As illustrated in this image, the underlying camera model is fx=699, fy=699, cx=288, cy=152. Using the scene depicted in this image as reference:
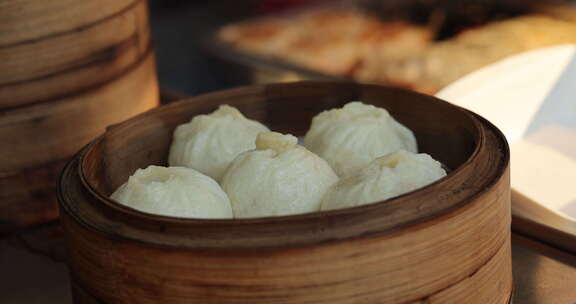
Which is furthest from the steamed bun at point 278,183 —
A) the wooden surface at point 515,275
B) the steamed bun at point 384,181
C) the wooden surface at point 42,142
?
the wooden surface at point 42,142

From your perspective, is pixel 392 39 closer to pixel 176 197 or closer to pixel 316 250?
pixel 176 197

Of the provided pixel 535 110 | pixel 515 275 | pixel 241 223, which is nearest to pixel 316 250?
pixel 241 223

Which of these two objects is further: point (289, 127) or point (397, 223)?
point (289, 127)

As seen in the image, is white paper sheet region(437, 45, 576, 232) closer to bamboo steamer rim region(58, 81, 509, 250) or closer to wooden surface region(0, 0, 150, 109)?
bamboo steamer rim region(58, 81, 509, 250)

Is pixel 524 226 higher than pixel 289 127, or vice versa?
pixel 289 127

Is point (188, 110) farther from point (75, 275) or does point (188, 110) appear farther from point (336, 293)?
point (336, 293)

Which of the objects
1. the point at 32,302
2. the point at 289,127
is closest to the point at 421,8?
the point at 289,127

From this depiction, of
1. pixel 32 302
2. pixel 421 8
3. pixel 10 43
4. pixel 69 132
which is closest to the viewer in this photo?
pixel 32 302
